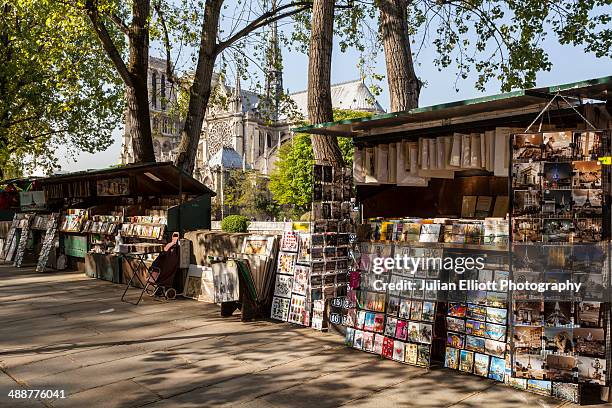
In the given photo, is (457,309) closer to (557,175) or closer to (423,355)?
(423,355)

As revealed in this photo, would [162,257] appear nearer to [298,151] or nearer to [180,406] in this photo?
[180,406]

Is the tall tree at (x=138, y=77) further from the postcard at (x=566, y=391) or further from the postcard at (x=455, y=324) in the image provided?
the postcard at (x=566, y=391)

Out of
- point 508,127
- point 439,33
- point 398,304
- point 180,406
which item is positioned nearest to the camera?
point 180,406

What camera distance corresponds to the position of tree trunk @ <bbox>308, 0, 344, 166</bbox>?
11.0 meters

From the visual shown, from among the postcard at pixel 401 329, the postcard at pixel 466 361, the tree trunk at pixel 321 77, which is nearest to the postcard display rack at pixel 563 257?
the postcard at pixel 466 361

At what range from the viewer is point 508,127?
6953 mm

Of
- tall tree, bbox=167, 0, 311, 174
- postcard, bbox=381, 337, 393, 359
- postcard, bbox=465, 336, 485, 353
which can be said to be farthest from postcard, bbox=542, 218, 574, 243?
tall tree, bbox=167, 0, 311, 174

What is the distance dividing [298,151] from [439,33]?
156 ft

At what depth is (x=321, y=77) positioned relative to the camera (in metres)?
11.1

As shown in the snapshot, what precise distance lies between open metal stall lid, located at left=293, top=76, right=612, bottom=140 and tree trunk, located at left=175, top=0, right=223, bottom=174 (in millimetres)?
7828

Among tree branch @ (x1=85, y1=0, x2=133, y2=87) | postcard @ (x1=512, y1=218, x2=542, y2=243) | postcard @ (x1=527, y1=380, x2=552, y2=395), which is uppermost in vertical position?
tree branch @ (x1=85, y1=0, x2=133, y2=87)

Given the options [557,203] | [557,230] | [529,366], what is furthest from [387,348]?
[557,203]

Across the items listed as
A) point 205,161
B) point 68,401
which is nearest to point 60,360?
point 68,401

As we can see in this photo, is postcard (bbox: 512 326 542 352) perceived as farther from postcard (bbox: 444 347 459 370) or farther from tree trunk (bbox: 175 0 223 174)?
tree trunk (bbox: 175 0 223 174)
